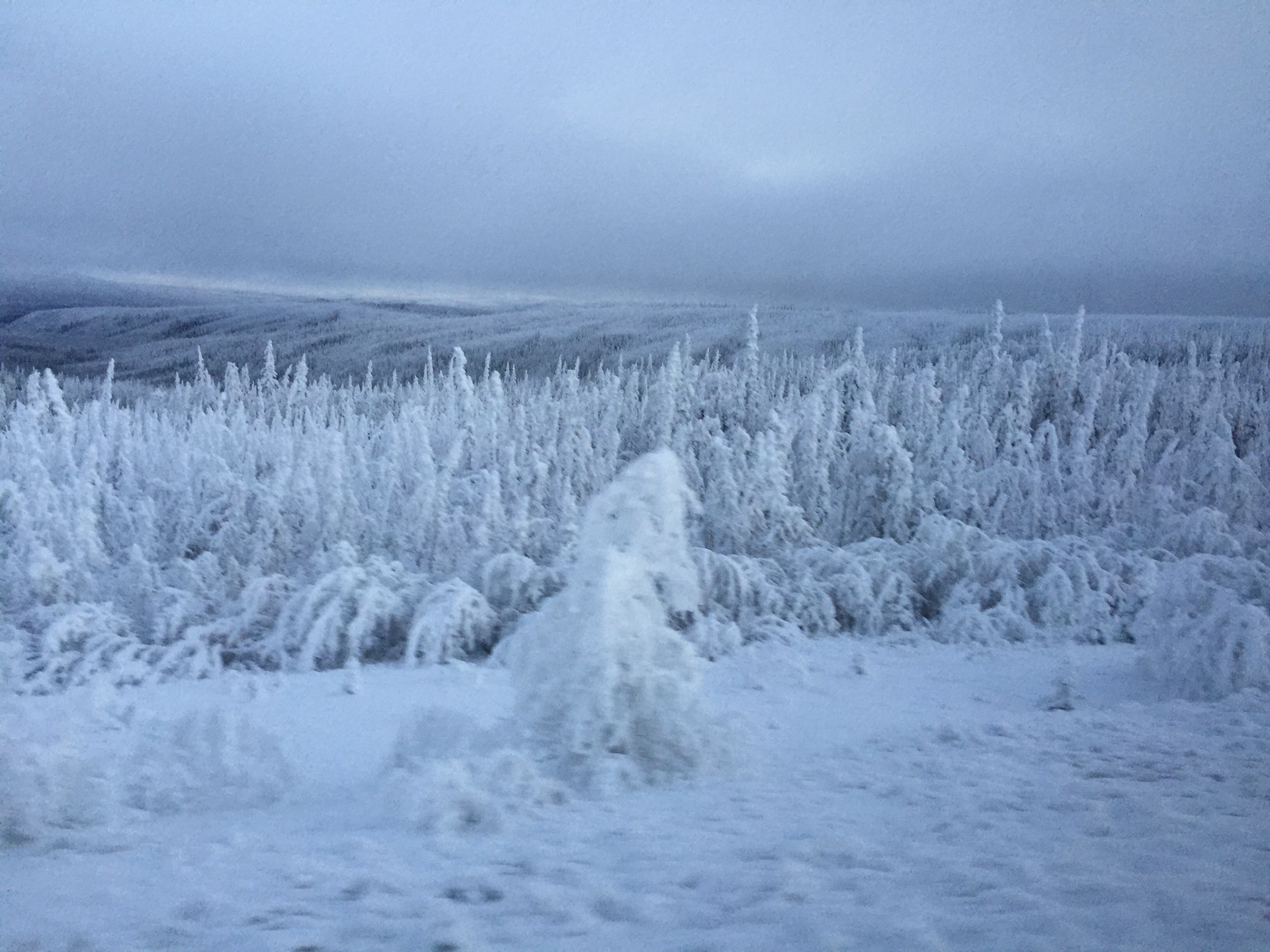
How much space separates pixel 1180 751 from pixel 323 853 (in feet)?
14.3

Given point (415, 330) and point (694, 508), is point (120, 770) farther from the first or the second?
point (415, 330)

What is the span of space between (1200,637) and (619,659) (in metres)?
4.43

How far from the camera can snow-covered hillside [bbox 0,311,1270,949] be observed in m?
2.89

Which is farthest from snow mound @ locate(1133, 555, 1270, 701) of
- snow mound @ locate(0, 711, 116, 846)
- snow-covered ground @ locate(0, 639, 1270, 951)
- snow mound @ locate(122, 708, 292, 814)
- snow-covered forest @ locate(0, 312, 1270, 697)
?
snow mound @ locate(0, 711, 116, 846)

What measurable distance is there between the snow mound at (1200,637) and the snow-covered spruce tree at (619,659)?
382cm

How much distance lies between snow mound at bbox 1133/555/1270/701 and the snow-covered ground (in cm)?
36

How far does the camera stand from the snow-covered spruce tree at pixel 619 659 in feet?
13.1

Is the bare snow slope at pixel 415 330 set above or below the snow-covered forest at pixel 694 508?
above

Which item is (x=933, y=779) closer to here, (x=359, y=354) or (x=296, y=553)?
(x=296, y=553)

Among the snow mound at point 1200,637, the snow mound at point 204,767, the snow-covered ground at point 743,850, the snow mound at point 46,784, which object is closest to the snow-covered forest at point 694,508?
the snow mound at point 1200,637

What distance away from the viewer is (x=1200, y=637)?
5863 mm

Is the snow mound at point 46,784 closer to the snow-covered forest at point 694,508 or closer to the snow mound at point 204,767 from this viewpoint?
the snow mound at point 204,767

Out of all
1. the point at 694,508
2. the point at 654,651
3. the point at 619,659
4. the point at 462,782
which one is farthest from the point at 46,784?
the point at 694,508

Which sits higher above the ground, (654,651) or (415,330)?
(415,330)
